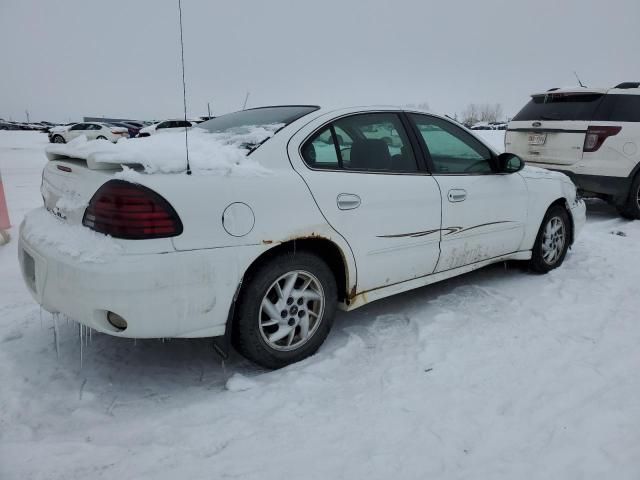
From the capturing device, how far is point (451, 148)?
3557 millimetres

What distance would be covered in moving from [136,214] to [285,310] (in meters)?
0.96

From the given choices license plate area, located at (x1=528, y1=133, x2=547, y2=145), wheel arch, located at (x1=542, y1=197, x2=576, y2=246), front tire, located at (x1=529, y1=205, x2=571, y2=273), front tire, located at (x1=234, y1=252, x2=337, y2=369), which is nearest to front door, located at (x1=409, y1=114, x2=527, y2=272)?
front tire, located at (x1=529, y1=205, x2=571, y2=273)

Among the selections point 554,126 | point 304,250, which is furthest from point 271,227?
point 554,126

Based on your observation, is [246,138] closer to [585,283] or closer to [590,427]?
[590,427]

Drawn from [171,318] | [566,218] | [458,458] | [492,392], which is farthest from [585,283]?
[171,318]

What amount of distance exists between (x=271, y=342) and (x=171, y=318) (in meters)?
0.61

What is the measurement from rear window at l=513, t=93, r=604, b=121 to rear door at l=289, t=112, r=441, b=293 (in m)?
4.26

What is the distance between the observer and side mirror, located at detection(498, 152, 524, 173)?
3695mm

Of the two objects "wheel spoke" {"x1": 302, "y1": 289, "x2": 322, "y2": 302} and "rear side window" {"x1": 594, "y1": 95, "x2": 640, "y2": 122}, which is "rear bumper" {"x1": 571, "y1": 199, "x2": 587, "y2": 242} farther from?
"wheel spoke" {"x1": 302, "y1": 289, "x2": 322, "y2": 302}

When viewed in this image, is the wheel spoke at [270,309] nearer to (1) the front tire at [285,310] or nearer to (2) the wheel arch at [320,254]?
(1) the front tire at [285,310]

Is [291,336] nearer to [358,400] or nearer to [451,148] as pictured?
[358,400]

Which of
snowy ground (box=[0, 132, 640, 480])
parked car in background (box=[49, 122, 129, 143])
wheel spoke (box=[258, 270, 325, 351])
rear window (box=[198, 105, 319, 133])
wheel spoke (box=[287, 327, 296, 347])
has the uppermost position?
parked car in background (box=[49, 122, 129, 143])

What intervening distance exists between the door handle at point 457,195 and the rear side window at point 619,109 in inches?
156

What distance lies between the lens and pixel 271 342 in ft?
8.58
